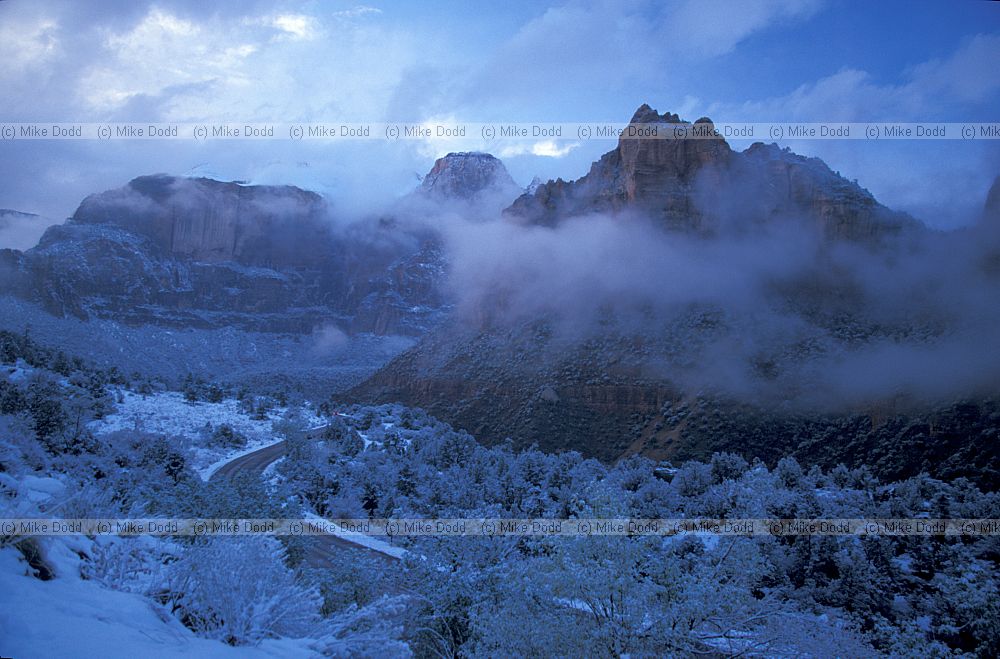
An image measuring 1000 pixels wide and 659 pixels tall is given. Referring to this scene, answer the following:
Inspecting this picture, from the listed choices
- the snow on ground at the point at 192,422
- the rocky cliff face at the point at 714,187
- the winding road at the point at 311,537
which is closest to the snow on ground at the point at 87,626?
the winding road at the point at 311,537

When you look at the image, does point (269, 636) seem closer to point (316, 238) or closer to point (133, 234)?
point (133, 234)

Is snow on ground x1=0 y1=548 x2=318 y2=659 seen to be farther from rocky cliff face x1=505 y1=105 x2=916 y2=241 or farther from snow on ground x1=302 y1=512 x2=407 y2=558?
rocky cliff face x1=505 y1=105 x2=916 y2=241

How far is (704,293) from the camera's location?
48.4 m

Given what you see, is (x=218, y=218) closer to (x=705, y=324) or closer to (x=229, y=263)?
(x=229, y=263)

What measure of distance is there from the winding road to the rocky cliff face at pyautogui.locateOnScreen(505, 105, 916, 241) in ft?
124

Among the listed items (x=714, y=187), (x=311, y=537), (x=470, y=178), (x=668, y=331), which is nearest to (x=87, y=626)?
(x=311, y=537)

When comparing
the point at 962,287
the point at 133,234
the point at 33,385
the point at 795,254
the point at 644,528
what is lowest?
the point at 644,528

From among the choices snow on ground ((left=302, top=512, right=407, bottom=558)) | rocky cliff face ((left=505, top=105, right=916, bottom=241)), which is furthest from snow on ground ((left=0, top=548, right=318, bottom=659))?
rocky cliff face ((left=505, top=105, right=916, bottom=241))

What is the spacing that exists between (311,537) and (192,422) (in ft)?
94.5

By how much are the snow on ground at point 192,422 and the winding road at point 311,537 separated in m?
0.86

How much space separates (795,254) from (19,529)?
177 ft

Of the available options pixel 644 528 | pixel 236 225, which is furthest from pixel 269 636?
pixel 236 225

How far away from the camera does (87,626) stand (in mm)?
5559

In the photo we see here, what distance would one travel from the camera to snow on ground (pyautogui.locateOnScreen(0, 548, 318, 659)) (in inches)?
195
